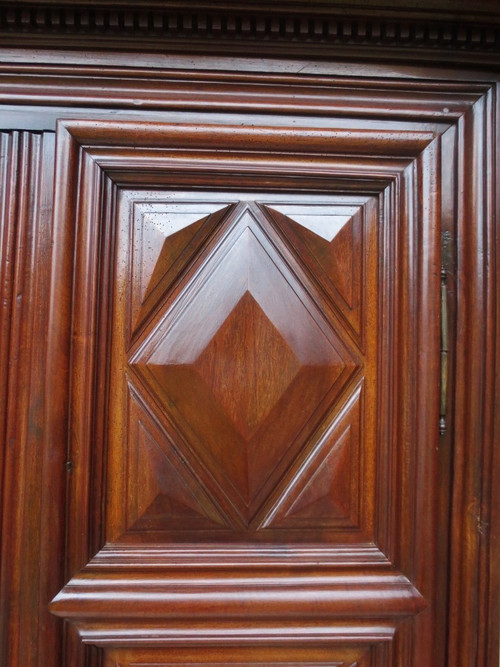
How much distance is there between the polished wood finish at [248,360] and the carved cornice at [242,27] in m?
0.02

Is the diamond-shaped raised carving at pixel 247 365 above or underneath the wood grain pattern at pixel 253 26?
underneath

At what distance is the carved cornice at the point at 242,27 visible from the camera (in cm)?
47

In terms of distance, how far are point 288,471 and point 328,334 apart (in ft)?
0.57

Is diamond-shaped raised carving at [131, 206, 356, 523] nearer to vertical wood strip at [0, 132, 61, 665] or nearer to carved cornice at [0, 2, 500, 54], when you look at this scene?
vertical wood strip at [0, 132, 61, 665]

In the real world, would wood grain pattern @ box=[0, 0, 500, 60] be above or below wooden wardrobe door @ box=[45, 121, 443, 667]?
above

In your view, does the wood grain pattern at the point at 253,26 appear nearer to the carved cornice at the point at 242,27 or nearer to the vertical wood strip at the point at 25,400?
the carved cornice at the point at 242,27

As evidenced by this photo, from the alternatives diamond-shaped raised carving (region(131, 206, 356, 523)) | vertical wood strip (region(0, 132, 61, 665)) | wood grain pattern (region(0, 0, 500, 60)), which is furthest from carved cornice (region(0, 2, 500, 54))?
diamond-shaped raised carving (region(131, 206, 356, 523))

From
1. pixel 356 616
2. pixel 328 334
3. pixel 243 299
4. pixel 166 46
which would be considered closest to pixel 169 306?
pixel 243 299

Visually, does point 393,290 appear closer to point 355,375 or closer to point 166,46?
point 355,375

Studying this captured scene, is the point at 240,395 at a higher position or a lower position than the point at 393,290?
lower

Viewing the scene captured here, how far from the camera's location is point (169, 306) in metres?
0.50

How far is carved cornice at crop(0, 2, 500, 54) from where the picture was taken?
1.54 ft

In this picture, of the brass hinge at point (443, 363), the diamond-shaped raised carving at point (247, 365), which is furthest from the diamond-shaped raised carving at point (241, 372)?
the brass hinge at point (443, 363)

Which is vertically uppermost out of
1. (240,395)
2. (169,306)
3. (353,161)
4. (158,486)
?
(353,161)
